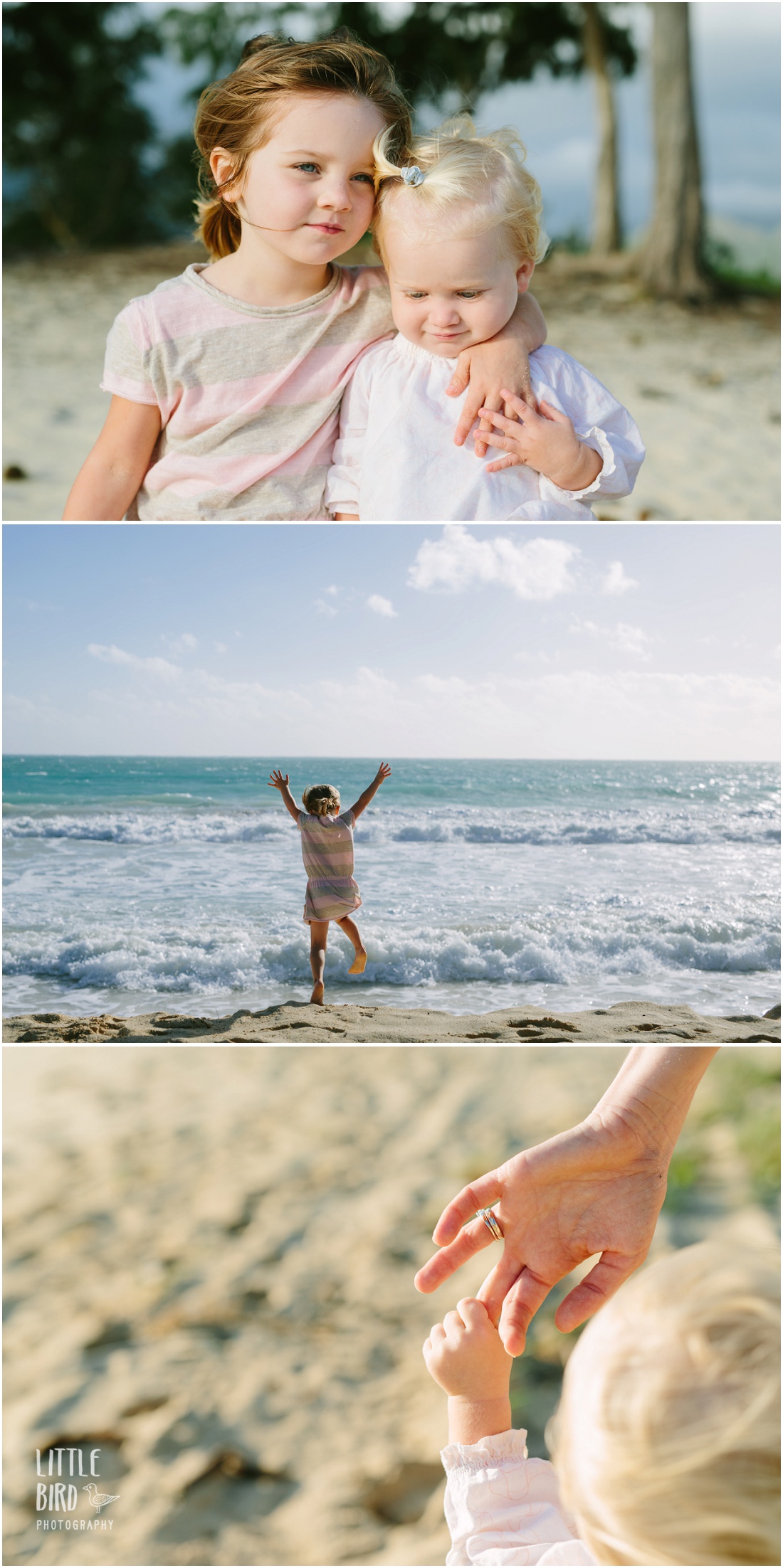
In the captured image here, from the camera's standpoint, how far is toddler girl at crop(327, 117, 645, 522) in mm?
1312

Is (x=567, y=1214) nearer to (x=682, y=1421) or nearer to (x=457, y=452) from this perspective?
(x=682, y=1421)

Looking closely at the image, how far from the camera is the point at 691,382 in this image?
4.70 meters

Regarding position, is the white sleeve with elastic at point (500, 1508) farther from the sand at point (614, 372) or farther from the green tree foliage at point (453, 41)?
the green tree foliage at point (453, 41)

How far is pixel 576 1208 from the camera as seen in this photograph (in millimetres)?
1300

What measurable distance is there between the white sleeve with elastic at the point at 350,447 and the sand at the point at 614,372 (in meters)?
1.57

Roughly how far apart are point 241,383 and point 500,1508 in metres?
1.48

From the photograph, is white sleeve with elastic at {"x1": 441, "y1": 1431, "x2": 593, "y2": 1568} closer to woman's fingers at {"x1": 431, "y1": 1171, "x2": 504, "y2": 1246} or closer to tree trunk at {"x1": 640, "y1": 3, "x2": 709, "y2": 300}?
woman's fingers at {"x1": 431, "y1": 1171, "x2": 504, "y2": 1246}

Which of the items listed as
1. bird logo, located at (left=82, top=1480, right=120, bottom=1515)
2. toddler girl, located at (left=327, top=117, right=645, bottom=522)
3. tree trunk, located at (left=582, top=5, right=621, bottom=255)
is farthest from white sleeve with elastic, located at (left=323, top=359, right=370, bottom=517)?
tree trunk, located at (left=582, top=5, right=621, bottom=255)

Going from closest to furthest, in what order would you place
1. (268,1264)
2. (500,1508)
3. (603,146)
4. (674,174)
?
(500,1508) → (268,1264) → (674,174) → (603,146)

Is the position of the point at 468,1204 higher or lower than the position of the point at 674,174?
lower

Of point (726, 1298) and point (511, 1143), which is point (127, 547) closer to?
point (726, 1298)

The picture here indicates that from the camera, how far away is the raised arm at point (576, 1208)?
4.15 feet

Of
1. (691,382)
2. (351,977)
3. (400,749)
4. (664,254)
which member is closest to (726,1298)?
(351,977)

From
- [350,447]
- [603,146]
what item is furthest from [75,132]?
[350,447]
